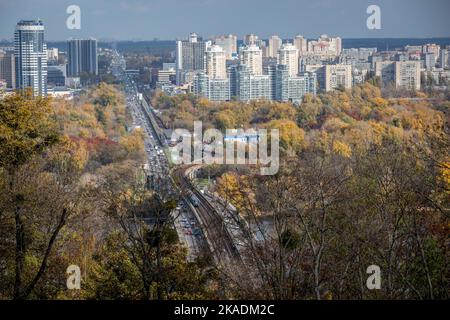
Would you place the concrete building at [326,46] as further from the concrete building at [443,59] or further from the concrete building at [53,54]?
the concrete building at [53,54]

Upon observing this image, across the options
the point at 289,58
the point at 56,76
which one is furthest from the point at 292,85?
the point at 56,76

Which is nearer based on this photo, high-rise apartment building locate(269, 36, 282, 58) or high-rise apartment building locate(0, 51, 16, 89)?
high-rise apartment building locate(0, 51, 16, 89)

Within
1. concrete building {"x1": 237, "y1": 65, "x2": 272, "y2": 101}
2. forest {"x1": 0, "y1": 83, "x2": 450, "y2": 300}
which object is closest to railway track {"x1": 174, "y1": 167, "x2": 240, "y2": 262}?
forest {"x1": 0, "y1": 83, "x2": 450, "y2": 300}

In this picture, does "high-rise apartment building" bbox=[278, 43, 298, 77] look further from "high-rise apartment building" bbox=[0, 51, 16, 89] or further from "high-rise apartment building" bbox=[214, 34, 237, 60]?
"high-rise apartment building" bbox=[0, 51, 16, 89]

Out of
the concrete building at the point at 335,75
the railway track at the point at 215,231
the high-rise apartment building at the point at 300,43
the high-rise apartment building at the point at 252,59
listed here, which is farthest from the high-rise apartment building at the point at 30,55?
the railway track at the point at 215,231

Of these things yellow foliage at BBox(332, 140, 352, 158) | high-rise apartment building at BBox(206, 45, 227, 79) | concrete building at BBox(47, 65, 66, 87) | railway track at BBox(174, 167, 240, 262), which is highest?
high-rise apartment building at BBox(206, 45, 227, 79)

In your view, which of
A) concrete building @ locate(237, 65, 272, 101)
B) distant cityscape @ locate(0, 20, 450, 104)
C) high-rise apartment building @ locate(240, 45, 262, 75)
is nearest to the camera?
distant cityscape @ locate(0, 20, 450, 104)

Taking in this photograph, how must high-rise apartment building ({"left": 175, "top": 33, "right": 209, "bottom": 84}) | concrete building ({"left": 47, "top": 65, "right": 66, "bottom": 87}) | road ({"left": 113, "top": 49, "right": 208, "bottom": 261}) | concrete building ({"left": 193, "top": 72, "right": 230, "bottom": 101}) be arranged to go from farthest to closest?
high-rise apartment building ({"left": 175, "top": 33, "right": 209, "bottom": 84}) < concrete building ({"left": 193, "top": 72, "right": 230, "bottom": 101}) < concrete building ({"left": 47, "top": 65, "right": 66, "bottom": 87}) < road ({"left": 113, "top": 49, "right": 208, "bottom": 261})

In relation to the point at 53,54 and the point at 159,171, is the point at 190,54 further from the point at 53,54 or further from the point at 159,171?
the point at 159,171

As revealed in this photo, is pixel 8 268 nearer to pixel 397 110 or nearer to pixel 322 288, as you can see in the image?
pixel 322 288
